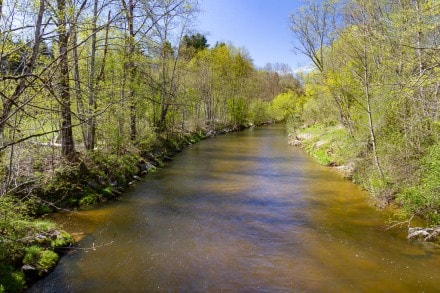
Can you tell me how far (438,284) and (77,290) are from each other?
7.66 m

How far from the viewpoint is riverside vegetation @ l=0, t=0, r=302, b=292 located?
5.09 metres

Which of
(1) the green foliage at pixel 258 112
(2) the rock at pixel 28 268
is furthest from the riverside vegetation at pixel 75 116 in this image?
(1) the green foliage at pixel 258 112

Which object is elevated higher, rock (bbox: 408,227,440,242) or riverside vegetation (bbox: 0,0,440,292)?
riverside vegetation (bbox: 0,0,440,292)

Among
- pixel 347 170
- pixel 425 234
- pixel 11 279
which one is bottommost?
pixel 425 234

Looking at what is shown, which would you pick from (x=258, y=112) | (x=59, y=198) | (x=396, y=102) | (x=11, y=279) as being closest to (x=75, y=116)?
(x=11, y=279)

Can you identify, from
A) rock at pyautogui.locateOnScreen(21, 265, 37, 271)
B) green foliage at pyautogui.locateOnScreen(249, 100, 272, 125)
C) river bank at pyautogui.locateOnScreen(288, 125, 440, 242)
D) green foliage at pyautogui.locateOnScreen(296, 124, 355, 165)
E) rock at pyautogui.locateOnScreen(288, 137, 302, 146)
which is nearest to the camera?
rock at pyautogui.locateOnScreen(21, 265, 37, 271)

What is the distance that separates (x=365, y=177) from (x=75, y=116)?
13216 mm

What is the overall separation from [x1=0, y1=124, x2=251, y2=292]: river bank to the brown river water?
403 mm

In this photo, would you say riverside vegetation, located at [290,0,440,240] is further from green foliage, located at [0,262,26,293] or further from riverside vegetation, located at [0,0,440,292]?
green foliage, located at [0,262,26,293]

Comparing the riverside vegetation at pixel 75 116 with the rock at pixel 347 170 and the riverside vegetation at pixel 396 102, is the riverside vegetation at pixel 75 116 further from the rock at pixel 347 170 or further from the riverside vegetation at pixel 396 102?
the rock at pixel 347 170

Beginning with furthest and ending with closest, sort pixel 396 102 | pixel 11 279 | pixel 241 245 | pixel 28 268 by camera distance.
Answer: pixel 396 102 → pixel 241 245 → pixel 28 268 → pixel 11 279

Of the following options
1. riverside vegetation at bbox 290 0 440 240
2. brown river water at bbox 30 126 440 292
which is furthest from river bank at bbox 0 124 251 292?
riverside vegetation at bbox 290 0 440 240

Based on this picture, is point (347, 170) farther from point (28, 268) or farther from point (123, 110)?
point (28, 268)

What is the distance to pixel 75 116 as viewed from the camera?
4730 millimetres
